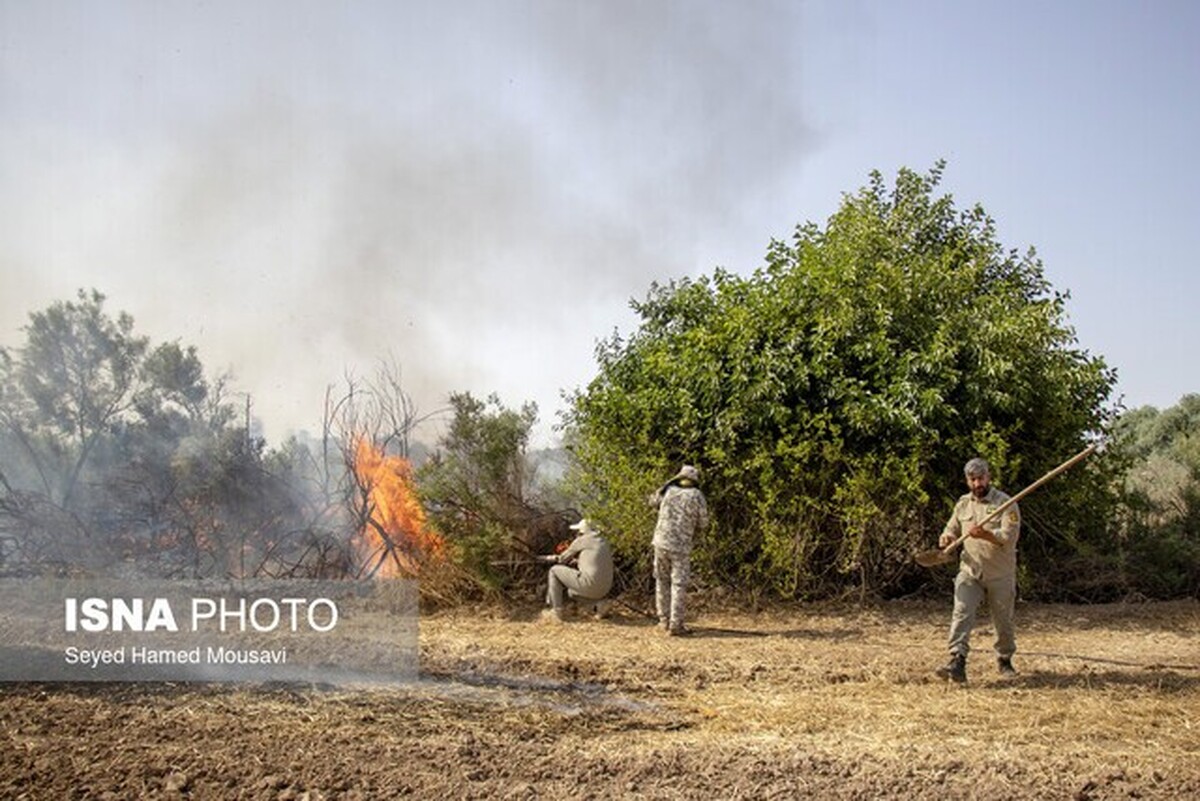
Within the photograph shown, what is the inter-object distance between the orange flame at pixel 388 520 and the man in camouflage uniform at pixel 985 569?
274 inches

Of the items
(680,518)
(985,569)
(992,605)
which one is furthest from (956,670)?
(680,518)

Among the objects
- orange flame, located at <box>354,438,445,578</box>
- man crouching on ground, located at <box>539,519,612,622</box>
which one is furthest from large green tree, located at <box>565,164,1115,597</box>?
orange flame, located at <box>354,438,445,578</box>

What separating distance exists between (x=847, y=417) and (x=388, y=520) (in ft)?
20.0

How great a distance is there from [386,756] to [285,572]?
26.0ft

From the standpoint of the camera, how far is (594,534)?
1192 cm

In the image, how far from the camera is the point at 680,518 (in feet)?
36.4

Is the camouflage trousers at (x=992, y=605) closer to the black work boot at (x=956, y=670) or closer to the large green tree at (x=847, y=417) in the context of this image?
the black work boot at (x=956, y=670)

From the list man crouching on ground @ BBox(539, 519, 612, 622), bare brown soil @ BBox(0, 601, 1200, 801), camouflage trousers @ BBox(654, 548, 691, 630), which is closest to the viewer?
bare brown soil @ BBox(0, 601, 1200, 801)

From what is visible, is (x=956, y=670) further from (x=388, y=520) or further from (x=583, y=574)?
(x=388, y=520)

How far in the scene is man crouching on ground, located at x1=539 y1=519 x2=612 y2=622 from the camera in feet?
38.5

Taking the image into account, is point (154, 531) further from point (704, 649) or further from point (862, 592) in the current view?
point (862, 592)

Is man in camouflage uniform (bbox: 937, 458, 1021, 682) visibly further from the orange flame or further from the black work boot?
the orange flame

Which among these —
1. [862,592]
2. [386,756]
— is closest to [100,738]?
[386,756]

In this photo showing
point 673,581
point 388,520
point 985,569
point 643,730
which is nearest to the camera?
point 643,730
